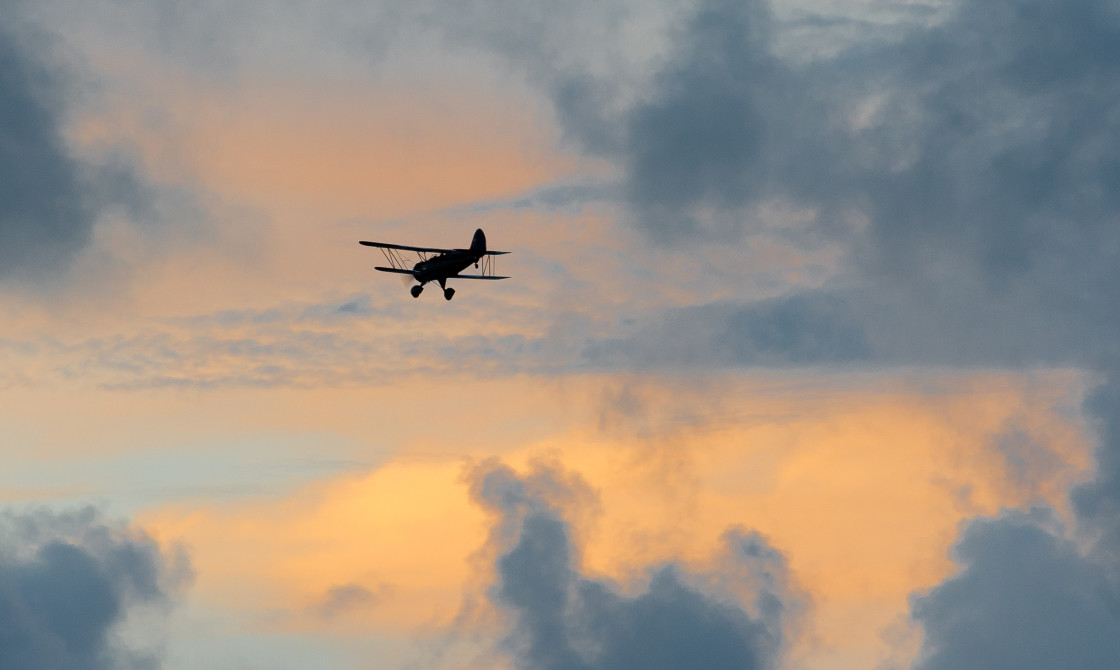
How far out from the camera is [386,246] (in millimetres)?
139250

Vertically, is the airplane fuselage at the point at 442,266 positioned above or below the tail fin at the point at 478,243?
below

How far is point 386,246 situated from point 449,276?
343 inches

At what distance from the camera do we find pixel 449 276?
144 metres

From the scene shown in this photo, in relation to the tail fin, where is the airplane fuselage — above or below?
below
